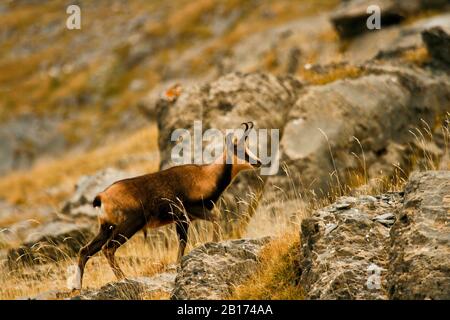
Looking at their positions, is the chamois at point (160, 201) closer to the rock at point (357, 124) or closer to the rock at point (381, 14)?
the rock at point (357, 124)

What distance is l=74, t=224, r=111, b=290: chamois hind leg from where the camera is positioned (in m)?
9.69

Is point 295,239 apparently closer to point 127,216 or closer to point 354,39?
point 127,216

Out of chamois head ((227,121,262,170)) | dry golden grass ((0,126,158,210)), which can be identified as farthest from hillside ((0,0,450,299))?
chamois head ((227,121,262,170))

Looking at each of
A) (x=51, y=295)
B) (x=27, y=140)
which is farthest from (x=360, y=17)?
(x=27, y=140)

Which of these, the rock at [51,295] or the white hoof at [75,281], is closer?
the rock at [51,295]

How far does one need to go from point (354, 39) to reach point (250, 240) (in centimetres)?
1567

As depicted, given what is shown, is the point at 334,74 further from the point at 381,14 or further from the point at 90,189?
the point at 381,14

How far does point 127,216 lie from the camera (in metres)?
10.0

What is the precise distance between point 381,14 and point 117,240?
1557 cm

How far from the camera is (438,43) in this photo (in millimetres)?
15820

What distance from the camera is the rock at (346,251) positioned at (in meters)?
6.79

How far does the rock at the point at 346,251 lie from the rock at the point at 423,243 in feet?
0.86

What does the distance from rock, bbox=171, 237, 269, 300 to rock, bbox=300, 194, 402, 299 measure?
30.3 inches

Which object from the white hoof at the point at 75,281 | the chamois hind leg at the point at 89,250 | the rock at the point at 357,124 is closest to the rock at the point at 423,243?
the chamois hind leg at the point at 89,250
